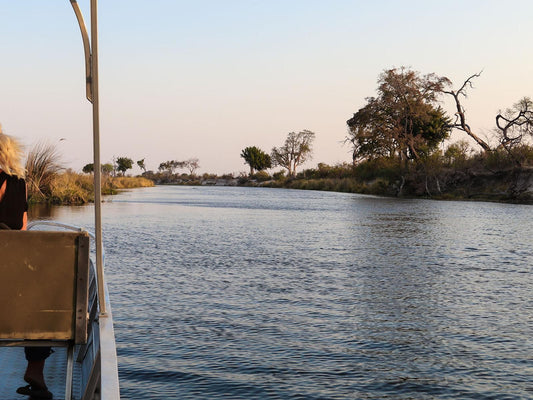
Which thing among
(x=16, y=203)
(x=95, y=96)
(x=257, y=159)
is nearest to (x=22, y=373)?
(x=16, y=203)

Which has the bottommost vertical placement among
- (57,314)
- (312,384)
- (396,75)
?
(312,384)

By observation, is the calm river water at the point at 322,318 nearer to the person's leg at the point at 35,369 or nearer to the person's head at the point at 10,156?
the person's leg at the point at 35,369

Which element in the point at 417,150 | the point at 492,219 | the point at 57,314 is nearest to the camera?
the point at 57,314

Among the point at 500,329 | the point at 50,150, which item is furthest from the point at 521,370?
the point at 50,150

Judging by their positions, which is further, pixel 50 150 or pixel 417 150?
pixel 417 150

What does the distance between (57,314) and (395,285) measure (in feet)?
22.9

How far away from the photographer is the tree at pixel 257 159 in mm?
109250

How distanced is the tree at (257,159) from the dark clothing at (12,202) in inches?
4126

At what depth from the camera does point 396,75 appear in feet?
160

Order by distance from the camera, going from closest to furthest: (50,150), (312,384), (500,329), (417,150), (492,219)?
(312,384) < (500,329) < (492,219) < (50,150) < (417,150)

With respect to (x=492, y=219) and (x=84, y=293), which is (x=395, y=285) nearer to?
(x=84, y=293)

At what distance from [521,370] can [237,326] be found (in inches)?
121

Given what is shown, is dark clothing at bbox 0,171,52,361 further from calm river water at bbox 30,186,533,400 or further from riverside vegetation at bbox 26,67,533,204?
riverside vegetation at bbox 26,67,533,204

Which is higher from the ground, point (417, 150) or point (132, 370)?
point (417, 150)
